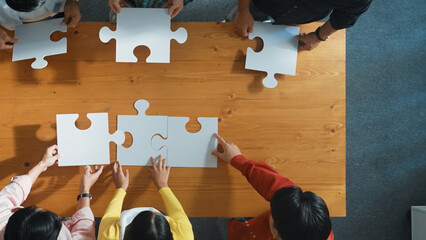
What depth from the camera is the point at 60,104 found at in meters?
1.30

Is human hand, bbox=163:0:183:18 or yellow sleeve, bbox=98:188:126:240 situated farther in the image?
human hand, bbox=163:0:183:18

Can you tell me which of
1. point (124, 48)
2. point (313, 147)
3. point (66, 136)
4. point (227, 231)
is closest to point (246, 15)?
point (124, 48)

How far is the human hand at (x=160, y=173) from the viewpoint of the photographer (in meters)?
1.27

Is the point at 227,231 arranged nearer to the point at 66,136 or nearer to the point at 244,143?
the point at 244,143

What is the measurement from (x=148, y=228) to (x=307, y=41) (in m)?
0.95

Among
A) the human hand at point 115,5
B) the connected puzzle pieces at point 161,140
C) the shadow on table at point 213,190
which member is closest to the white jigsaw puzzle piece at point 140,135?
the connected puzzle pieces at point 161,140

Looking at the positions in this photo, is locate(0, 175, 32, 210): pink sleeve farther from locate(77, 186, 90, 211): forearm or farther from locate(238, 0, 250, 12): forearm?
locate(238, 0, 250, 12): forearm

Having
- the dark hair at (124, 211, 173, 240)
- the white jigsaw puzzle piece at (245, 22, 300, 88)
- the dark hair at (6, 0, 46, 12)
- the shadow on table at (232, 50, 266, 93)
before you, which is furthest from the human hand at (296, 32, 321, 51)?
the dark hair at (6, 0, 46, 12)

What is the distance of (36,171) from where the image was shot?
4.08 feet

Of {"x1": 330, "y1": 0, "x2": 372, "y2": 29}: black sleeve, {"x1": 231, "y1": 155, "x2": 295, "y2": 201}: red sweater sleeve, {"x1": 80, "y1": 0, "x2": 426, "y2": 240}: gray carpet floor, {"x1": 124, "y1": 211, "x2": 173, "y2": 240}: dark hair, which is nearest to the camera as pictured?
{"x1": 124, "y1": 211, "x2": 173, "y2": 240}: dark hair

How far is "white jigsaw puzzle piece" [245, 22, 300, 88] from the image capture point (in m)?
1.32

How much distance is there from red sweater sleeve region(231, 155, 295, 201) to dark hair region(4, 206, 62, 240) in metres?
0.69

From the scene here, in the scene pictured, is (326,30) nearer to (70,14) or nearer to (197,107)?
(197,107)

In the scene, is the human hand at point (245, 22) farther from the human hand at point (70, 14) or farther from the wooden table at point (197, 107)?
the human hand at point (70, 14)
